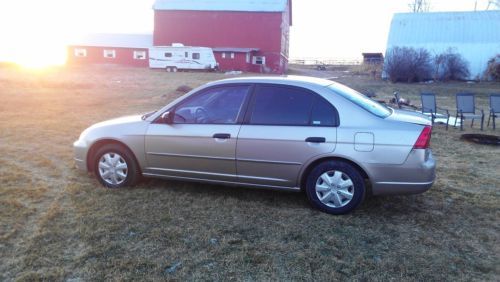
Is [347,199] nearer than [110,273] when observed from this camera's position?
No

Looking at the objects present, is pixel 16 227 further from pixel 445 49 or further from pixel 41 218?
pixel 445 49

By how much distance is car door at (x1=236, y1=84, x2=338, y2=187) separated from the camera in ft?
15.0

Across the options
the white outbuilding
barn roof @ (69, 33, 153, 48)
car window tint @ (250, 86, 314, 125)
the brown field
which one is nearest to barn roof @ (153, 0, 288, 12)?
barn roof @ (69, 33, 153, 48)

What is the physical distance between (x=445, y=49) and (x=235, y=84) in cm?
3020

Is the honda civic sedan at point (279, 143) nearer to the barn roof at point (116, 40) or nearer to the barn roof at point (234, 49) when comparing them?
the barn roof at point (234, 49)

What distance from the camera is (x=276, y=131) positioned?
4680mm

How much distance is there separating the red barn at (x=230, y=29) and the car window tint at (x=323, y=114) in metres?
37.8

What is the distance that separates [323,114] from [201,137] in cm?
144

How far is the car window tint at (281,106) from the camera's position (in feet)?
15.4

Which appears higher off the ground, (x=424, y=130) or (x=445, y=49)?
(x=445, y=49)

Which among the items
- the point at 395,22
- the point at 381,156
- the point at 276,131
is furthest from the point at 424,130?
the point at 395,22

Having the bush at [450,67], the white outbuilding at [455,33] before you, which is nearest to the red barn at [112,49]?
the white outbuilding at [455,33]

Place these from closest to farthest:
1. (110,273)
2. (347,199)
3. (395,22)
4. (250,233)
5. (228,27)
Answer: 1. (110,273)
2. (250,233)
3. (347,199)
4. (395,22)
5. (228,27)

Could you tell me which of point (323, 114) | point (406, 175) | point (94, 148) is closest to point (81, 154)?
point (94, 148)
